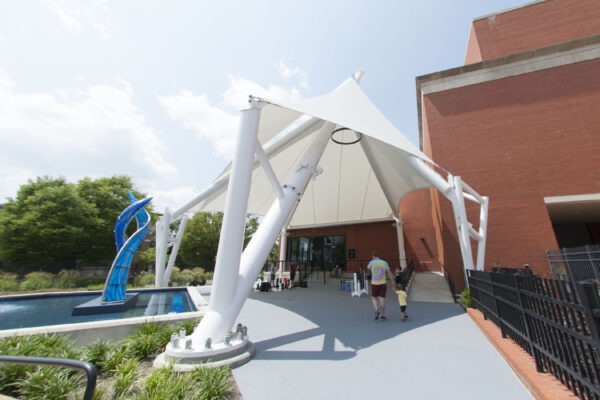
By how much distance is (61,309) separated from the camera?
810 centimetres

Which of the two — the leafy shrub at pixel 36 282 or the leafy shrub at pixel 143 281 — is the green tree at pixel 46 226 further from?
the leafy shrub at pixel 143 281

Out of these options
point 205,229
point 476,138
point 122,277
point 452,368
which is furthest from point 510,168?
point 205,229

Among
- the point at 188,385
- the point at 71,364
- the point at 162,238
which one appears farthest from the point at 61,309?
the point at 71,364

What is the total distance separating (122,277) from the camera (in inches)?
324

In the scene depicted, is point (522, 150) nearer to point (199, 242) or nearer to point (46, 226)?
point (199, 242)

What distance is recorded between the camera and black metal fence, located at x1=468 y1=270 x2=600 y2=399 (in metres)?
1.97

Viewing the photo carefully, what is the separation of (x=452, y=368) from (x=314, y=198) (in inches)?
638

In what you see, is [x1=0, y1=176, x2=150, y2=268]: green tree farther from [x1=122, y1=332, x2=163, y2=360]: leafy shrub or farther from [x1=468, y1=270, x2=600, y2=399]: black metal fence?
[x1=468, y1=270, x2=600, y2=399]: black metal fence

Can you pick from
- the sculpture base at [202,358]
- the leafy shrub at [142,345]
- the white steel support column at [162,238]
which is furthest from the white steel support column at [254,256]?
the white steel support column at [162,238]

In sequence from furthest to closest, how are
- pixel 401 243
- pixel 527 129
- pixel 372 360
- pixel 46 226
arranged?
pixel 46 226, pixel 401 243, pixel 527 129, pixel 372 360

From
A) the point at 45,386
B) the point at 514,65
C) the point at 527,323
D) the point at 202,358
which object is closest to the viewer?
the point at 45,386

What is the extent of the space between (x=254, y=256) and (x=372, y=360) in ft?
8.81

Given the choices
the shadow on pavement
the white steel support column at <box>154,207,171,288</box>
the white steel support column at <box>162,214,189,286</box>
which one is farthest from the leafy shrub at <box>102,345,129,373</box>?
the white steel support column at <box>162,214,189,286</box>

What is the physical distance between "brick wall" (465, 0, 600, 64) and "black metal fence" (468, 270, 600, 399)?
59.1 feet
